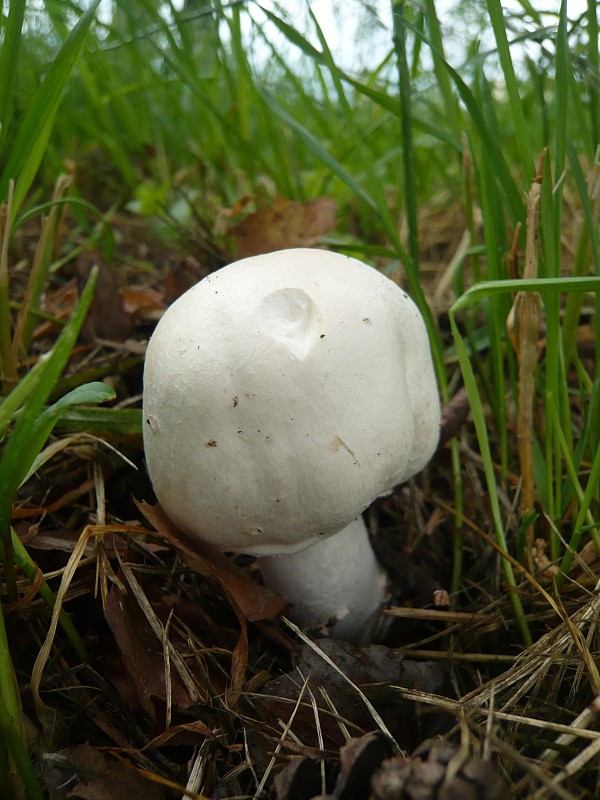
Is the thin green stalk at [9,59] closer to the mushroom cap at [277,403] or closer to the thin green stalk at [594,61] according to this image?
the mushroom cap at [277,403]

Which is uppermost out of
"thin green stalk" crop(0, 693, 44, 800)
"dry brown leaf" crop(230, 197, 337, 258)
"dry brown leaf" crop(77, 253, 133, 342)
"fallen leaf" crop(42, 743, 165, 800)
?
"dry brown leaf" crop(230, 197, 337, 258)

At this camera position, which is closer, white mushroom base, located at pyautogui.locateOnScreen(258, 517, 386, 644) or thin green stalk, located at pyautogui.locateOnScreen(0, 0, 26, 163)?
thin green stalk, located at pyautogui.locateOnScreen(0, 0, 26, 163)

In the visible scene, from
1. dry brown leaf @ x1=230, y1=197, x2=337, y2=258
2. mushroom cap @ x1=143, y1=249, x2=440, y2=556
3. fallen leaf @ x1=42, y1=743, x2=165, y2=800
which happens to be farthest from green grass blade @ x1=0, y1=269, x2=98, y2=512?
dry brown leaf @ x1=230, y1=197, x2=337, y2=258

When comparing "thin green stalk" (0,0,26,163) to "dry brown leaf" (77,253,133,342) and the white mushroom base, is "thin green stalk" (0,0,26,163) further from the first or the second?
the white mushroom base

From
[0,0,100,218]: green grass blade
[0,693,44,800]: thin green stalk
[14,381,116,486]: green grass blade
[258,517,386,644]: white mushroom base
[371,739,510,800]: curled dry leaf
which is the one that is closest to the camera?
[371,739,510,800]: curled dry leaf

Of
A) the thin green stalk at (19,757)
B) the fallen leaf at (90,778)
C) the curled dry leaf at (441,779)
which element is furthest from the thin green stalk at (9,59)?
the curled dry leaf at (441,779)

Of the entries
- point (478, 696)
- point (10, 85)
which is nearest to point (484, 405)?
point (478, 696)
